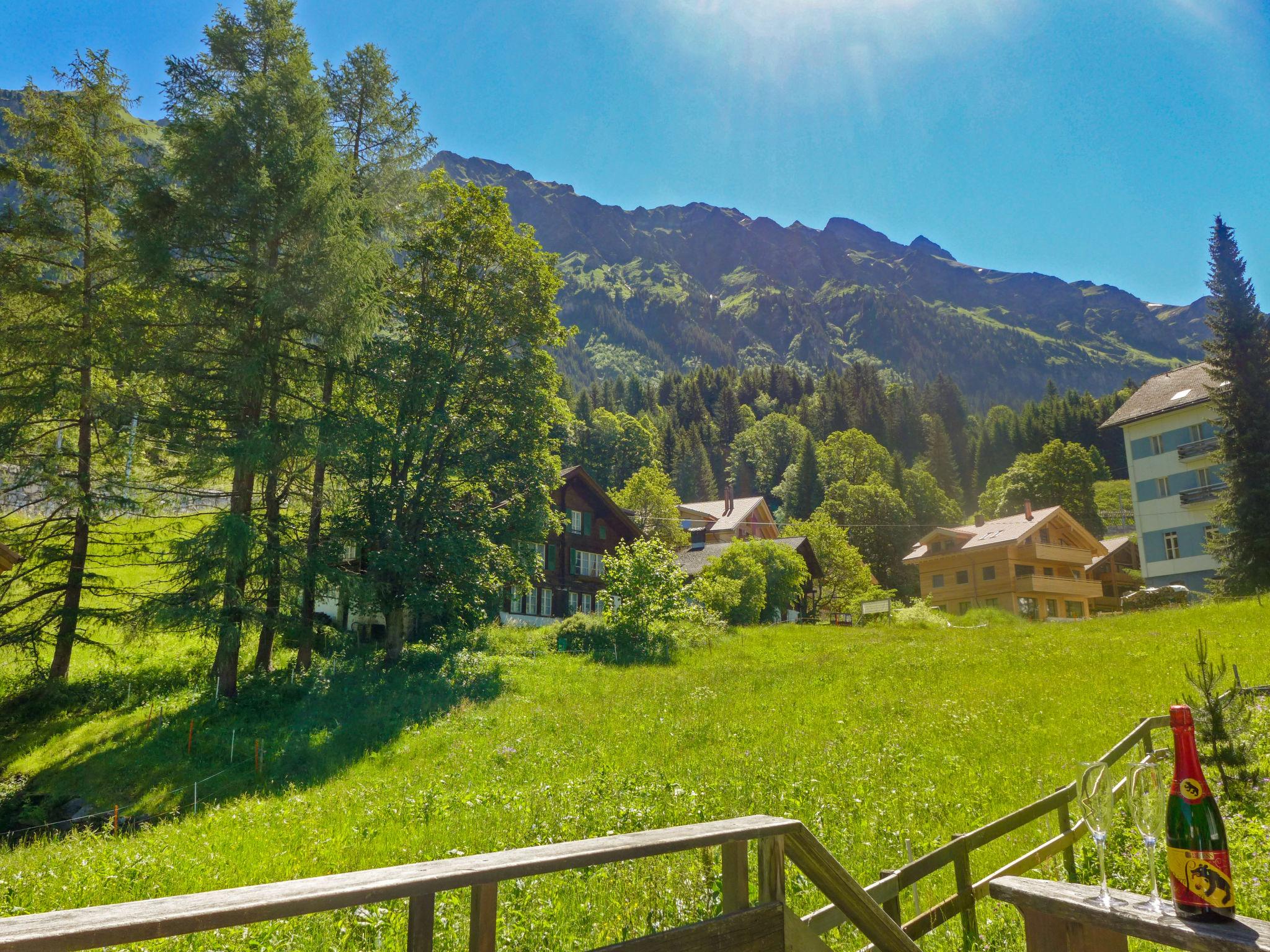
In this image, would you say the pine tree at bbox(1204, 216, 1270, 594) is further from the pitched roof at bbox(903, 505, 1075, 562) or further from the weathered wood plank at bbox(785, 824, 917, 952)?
the weathered wood plank at bbox(785, 824, 917, 952)

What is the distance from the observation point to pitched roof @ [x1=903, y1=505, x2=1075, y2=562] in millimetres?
58406

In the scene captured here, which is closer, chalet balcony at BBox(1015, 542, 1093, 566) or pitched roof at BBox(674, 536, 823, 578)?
pitched roof at BBox(674, 536, 823, 578)

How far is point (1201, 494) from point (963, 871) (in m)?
50.0

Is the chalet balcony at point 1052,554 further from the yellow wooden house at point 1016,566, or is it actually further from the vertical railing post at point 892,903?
the vertical railing post at point 892,903

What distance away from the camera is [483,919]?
8.07 feet

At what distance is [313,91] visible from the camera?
24.2 m

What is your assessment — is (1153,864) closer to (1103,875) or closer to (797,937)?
(1103,875)

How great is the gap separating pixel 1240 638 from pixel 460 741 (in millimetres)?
20675

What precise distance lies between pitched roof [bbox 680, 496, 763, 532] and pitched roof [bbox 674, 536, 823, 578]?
1190 cm

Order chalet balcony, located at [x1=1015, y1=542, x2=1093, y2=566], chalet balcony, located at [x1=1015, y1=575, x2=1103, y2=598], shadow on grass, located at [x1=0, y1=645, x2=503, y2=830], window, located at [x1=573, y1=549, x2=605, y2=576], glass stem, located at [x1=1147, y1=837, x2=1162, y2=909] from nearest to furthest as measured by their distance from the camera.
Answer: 1. glass stem, located at [x1=1147, y1=837, x2=1162, y2=909]
2. shadow on grass, located at [x1=0, y1=645, x2=503, y2=830]
3. window, located at [x1=573, y1=549, x2=605, y2=576]
4. chalet balcony, located at [x1=1015, y1=575, x2=1103, y2=598]
5. chalet balcony, located at [x1=1015, y1=542, x2=1093, y2=566]

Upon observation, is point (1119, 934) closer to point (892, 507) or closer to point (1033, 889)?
point (1033, 889)

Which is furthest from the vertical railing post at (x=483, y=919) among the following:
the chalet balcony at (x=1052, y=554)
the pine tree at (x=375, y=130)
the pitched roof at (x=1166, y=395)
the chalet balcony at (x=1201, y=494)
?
the chalet balcony at (x=1052, y=554)

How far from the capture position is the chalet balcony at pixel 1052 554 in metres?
58.3

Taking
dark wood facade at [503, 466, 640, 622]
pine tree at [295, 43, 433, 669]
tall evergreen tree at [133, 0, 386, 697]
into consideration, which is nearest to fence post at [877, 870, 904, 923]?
tall evergreen tree at [133, 0, 386, 697]
